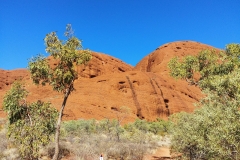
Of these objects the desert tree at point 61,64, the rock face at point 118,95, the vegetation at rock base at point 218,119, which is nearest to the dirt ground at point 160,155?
the vegetation at rock base at point 218,119

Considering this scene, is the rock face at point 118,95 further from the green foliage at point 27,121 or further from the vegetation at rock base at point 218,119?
the green foliage at point 27,121

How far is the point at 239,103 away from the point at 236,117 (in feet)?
2.68

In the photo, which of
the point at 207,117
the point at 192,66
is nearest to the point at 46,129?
the point at 207,117

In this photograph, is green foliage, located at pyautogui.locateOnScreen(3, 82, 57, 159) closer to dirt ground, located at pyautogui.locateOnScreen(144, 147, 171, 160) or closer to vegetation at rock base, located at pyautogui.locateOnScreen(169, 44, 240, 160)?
vegetation at rock base, located at pyautogui.locateOnScreen(169, 44, 240, 160)

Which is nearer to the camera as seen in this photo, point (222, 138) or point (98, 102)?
point (222, 138)

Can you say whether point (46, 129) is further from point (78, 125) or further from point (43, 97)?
point (43, 97)

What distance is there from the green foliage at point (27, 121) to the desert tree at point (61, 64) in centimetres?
113

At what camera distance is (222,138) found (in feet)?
28.1

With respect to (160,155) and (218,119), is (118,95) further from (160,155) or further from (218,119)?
(218,119)

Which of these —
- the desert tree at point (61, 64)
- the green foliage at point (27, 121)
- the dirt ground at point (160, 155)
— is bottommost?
the dirt ground at point (160, 155)

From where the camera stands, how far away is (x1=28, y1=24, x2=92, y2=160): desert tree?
14.7 metres

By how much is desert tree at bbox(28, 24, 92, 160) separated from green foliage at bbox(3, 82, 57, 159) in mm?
1127

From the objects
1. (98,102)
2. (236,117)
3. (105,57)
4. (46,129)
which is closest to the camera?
(236,117)

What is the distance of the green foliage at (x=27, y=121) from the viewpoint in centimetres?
1329
